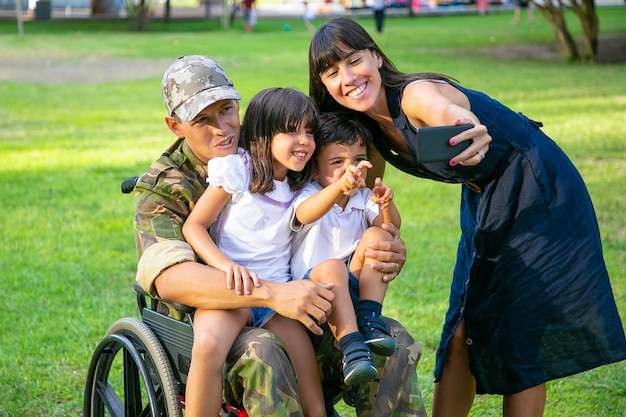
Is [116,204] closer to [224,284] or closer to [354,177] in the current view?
[224,284]

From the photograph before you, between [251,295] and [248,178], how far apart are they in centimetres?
41

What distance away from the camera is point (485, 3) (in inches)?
1602

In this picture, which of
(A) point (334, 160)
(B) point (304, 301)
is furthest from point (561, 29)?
(B) point (304, 301)

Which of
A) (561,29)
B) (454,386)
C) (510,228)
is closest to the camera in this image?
(510,228)

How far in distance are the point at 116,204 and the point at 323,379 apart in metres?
5.16

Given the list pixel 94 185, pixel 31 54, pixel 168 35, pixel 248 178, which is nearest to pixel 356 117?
pixel 248 178

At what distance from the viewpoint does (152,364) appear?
3.02 meters

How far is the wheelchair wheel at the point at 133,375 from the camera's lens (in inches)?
114

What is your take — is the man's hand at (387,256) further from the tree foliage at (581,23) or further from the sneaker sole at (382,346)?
the tree foliage at (581,23)

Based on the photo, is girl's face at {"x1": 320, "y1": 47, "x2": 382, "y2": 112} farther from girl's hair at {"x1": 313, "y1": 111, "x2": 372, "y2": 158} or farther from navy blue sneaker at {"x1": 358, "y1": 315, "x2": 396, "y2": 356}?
navy blue sneaker at {"x1": 358, "y1": 315, "x2": 396, "y2": 356}

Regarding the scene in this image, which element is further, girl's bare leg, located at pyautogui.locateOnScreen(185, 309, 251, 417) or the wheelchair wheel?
the wheelchair wheel

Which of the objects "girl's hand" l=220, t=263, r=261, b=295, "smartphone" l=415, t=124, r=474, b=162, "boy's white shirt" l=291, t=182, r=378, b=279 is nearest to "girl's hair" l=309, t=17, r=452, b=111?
"boy's white shirt" l=291, t=182, r=378, b=279

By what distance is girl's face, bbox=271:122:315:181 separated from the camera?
119 inches

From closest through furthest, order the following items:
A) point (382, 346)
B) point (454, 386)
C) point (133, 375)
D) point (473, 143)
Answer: point (473, 143) < point (382, 346) < point (133, 375) < point (454, 386)
